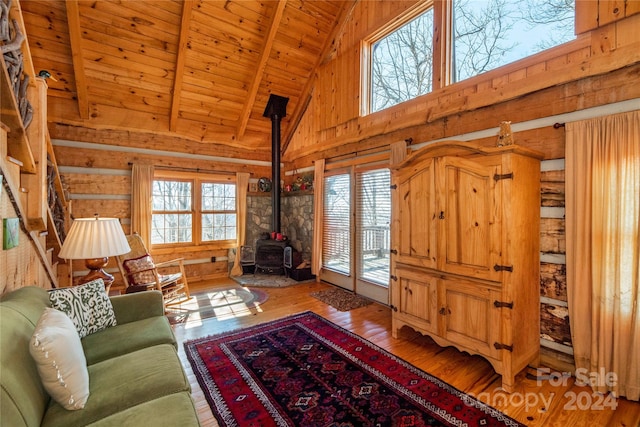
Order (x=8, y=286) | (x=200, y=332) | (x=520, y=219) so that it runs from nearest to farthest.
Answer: (x=8, y=286) → (x=520, y=219) → (x=200, y=332)

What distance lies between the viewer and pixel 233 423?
1874 millimetres

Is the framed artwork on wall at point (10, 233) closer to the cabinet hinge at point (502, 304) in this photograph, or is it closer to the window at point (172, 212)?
the window at point (172, 212)

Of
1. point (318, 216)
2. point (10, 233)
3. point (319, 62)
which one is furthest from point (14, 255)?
point (319, 62)

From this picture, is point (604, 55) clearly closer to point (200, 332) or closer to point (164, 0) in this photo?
point (200, 332)

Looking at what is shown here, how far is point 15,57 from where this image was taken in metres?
2.09

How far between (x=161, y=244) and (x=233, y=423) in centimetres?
403

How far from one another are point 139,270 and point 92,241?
48.4 inches

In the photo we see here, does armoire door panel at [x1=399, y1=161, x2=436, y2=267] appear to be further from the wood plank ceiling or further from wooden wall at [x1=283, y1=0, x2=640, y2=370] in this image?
the wood plank ceiling

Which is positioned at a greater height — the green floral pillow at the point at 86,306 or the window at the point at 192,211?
the window at the point at 192,211

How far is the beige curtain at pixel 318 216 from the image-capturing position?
17.1ft

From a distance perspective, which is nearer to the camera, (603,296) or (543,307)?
(603,296)

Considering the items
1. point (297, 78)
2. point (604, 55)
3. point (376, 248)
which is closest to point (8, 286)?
point (376, 248)

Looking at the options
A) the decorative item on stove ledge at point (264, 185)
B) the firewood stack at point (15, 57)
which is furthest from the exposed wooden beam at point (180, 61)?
the firewood stack at point (15, 57)

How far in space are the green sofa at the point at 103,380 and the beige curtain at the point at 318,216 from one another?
3.38m
